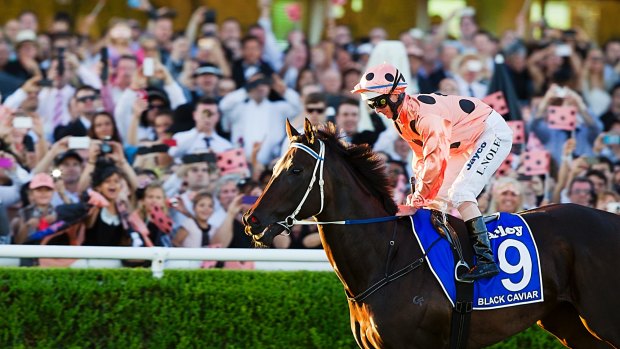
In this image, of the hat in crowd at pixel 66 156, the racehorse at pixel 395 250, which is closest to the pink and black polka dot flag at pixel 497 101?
the racehorse at pixel 395 250

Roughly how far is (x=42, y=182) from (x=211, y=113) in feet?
5.52

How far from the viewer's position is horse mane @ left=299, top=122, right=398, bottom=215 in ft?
17.0

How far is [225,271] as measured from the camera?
625 centimetres

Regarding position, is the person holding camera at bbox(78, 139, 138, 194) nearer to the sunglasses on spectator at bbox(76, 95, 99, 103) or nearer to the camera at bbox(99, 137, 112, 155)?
the camera at bbox(99, 137, 112, 155)

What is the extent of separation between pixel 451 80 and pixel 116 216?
Answer: 359 cm

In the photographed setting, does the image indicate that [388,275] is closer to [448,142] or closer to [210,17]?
[448,142]

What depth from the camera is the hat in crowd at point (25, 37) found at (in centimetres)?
953

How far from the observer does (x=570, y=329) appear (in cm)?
556

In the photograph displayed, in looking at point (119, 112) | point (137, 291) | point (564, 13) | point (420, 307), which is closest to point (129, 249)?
point (137, 291)

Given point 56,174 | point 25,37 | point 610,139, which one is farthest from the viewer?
point 25,37

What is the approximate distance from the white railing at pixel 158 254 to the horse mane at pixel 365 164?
1.13 meters

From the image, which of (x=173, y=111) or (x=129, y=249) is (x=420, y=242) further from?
(x=173, y=111)

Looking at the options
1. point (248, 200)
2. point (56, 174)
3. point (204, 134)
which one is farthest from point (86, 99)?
point (248, 200)

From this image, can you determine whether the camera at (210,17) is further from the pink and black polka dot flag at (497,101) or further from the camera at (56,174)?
the camera at (56,174)
